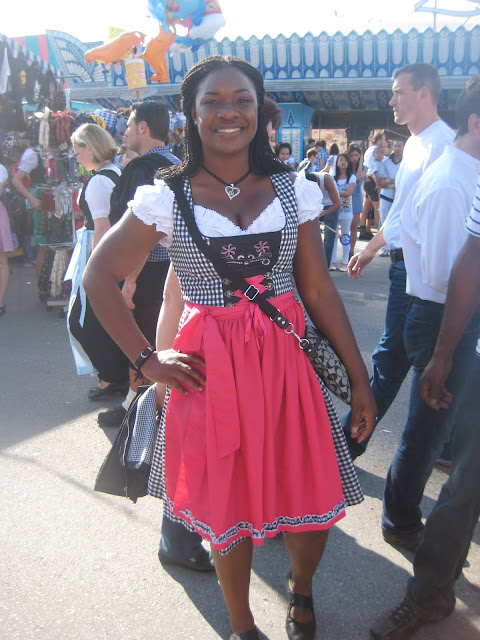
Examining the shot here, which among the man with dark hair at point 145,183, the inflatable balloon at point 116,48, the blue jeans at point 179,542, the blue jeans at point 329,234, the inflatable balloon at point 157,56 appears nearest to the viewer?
the blue jeans at point 179,542

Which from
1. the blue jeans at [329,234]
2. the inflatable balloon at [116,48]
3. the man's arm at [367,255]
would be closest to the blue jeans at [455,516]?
the man's arm at [367,255]

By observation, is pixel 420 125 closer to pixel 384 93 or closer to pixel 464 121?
pixel 464 121

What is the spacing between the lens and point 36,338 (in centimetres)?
582

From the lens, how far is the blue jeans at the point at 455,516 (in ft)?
6.09

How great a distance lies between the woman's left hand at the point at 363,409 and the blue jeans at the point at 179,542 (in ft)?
2.93

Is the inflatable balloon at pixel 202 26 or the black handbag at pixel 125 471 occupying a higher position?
the inflatable balloon at pixel 202 26

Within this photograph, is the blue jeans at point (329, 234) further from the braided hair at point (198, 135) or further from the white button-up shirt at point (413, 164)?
the braided hair at point (198, 135)

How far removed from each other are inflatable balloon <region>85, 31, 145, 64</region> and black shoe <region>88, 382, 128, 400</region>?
18.9 feet

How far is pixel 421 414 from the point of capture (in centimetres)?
232

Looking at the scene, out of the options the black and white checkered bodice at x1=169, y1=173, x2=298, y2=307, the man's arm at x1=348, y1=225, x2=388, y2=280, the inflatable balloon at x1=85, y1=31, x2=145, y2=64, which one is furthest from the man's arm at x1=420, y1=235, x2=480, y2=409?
the inflatable balloon at x1=85, y1=31, x2=145, y2=64

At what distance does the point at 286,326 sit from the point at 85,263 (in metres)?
2.54

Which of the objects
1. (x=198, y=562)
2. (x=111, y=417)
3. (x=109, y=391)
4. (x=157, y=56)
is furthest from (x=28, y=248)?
(x=198, y=562)

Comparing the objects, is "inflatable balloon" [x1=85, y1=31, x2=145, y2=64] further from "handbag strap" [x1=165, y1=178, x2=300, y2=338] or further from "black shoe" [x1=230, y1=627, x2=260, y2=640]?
"black shoe" [x1=230, y1=627, x2=260, y2=640]

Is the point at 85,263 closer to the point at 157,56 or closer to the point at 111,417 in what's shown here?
the point at 111,417
